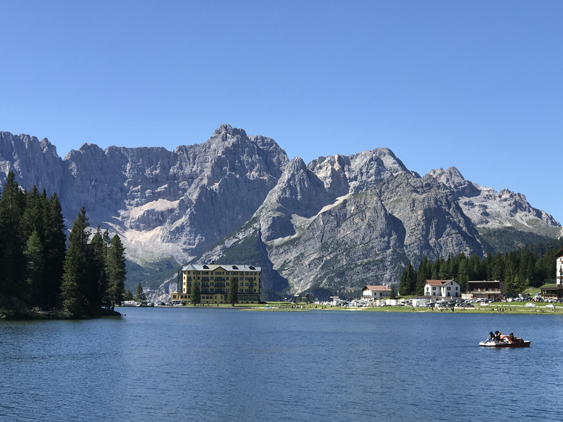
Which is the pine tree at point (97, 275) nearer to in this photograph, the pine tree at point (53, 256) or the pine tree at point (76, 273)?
the pine tree at point (76, 273)

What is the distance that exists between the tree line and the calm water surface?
2629 centimetres

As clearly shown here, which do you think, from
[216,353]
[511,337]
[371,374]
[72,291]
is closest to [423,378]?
[371,374]

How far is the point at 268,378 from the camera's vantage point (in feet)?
236

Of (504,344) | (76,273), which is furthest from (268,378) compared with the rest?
(76,273)

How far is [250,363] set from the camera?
278ft

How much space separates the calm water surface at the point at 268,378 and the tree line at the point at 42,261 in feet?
86.3

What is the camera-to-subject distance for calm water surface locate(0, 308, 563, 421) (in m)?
54.3

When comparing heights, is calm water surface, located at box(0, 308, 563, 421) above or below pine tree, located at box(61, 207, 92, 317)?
below

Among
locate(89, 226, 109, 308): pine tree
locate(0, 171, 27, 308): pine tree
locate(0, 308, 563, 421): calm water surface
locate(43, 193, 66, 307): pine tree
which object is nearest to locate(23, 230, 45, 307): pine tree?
locate(0, 171, 27, 308): pine tree

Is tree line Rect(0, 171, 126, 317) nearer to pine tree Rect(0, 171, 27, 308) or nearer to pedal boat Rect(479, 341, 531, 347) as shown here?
pine tree Rect(0, 171, 27, 308)

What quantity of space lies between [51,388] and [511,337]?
260 feet

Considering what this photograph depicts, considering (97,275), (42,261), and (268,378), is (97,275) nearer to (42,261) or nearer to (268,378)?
(42,261)

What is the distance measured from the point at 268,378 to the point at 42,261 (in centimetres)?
9356

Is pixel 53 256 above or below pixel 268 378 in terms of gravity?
above
